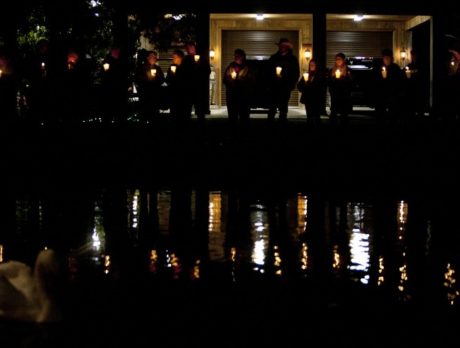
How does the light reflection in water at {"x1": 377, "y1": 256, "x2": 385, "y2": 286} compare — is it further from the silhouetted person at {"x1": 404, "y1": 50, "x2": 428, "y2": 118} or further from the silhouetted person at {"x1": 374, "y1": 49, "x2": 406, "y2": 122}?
the silhouetted person at {"x1": 404, "y1": 50, "x2": 428, "y2": 118}

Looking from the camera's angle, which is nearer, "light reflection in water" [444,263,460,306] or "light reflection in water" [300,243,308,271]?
"light reflection in water" [444,263,460,306]

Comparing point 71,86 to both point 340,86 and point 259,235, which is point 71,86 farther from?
point 259,235

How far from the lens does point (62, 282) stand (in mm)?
7957

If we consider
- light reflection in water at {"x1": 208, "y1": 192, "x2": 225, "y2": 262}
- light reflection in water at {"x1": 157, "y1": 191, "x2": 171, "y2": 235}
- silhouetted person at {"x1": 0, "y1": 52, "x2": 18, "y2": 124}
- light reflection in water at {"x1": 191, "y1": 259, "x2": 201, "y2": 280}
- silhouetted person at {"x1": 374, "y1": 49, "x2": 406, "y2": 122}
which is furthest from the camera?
silhouetted person at {"x1": 374, "y1": 49, "x2": 406, "y2": 122}

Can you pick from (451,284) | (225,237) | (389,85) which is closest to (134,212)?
(225,237)

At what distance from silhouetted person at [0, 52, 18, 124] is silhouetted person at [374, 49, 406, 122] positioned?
9.31 m

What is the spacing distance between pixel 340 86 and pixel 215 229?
14.4 metres

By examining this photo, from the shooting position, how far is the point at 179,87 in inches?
1013

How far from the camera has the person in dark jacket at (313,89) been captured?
86.7 feet

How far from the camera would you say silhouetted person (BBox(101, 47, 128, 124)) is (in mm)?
26812

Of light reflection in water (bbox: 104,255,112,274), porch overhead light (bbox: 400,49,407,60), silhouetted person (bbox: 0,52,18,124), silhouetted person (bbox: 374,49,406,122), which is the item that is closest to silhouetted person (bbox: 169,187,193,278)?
light reflection in water (bbox: 104,255,112,274)

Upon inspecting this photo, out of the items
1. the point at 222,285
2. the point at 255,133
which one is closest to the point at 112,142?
the point at 255,133

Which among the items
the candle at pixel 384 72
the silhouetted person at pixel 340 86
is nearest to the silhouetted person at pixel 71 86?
the silhouetted person at pixel 340 86

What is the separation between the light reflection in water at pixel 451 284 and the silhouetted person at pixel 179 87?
15369mm
